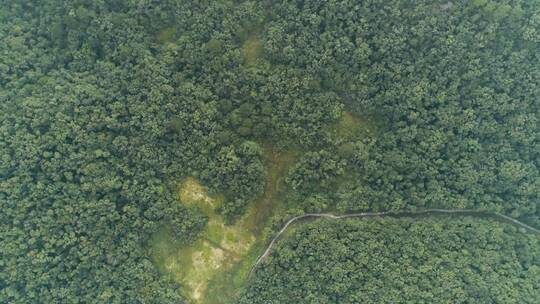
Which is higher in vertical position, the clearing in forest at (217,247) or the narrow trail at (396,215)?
the narrow trail at (396,215)

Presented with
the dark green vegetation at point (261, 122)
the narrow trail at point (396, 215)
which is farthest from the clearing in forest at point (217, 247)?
the narrow trail at point (396, 215)

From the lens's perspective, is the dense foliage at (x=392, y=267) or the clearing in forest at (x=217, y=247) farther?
the clearing in forest at (x=217, y=247)

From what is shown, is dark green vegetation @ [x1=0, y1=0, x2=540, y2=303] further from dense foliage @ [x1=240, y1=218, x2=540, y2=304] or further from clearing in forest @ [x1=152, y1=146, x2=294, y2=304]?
clearing in forest @ [x1=152, y1=146, x2=294, y2=304]

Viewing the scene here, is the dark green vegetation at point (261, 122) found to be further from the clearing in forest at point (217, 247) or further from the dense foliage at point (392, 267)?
the clearing in forest at point (217, 247)

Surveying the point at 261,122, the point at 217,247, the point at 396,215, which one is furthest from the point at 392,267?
the point at 261,122

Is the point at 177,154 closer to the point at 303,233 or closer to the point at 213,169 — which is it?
the point at 213,169

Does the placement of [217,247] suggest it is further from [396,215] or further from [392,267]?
[396,215]

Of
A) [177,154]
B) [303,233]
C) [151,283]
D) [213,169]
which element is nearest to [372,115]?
[303,233]
